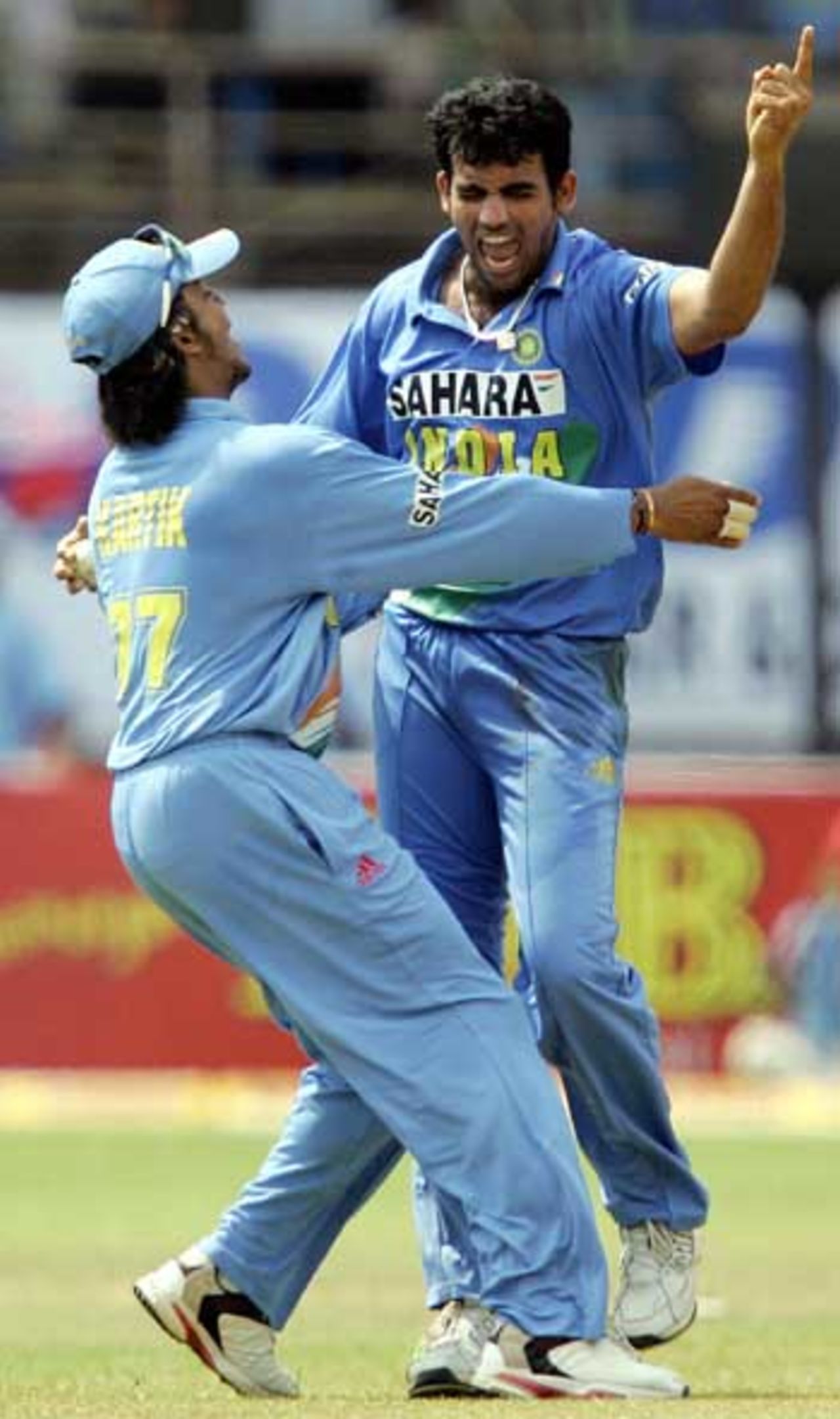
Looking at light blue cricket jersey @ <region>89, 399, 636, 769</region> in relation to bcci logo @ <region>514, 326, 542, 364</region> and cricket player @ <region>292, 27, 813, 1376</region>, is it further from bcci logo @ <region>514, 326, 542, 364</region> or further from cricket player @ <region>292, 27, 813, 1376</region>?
bcci logo @ <region>514, 326, 542, 364</region>

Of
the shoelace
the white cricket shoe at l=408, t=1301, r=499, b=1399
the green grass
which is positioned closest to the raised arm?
the shoelace

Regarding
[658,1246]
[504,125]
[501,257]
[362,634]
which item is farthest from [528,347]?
[362,634]

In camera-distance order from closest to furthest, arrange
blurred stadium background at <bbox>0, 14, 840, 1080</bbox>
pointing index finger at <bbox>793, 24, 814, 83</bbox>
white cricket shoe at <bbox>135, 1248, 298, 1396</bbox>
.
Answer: pointing index finger at <bbox>793, 24, 814, 83</bbox>, white cricket shoe at <bbox>135, 1248, 298, 1396</bbox>, blurred stadium background at <bbox>0, 14, 840, 1080</bbox>

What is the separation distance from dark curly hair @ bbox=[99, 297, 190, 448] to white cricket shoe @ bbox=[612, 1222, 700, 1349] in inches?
86.0

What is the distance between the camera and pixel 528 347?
356 inches

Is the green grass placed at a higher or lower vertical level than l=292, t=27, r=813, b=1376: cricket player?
lower

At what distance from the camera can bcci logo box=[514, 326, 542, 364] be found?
356 inches

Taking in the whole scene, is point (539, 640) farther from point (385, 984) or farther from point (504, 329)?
point (385, 984)

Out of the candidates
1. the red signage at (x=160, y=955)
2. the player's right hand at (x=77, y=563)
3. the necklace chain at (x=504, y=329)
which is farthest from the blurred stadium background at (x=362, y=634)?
the necklace chain at (x=504, y=329)

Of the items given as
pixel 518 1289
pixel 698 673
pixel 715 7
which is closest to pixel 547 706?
pixel 518 1289

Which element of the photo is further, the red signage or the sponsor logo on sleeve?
the red signage

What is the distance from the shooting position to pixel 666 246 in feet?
84.9

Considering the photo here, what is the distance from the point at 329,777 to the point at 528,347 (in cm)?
122

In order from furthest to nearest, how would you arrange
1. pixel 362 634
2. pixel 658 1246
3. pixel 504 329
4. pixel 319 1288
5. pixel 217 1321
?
pixel 362 634 → pixel 319 1288 → pixel 658 1246 → pixel 504 329 → pixel 217 1321
